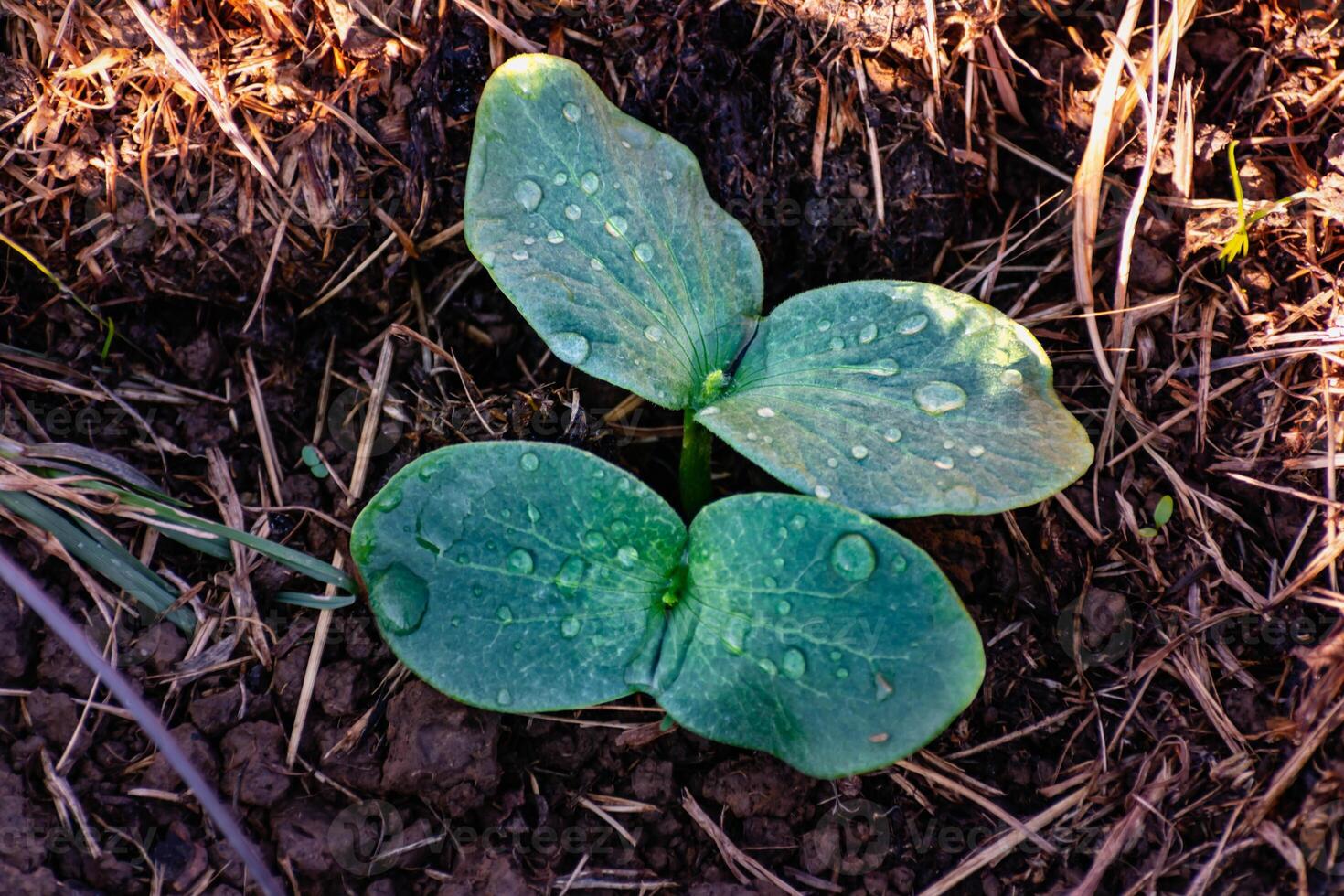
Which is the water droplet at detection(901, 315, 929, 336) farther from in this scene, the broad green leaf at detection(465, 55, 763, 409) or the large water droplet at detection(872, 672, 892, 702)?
the large water droplet at detection(872, 672, 892, 702)

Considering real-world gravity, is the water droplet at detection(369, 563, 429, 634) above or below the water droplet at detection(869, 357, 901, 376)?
below

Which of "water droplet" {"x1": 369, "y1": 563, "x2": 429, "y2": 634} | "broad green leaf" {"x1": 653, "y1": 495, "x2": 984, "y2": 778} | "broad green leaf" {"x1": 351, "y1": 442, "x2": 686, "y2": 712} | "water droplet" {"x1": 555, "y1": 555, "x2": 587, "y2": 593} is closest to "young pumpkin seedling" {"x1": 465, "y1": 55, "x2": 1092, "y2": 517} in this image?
"broad green leaf" {"x1": 653, "y1": 495, "x2": 984, "y2": 778}

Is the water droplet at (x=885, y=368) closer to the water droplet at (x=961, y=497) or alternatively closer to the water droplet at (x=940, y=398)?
the water droplet at (x=940, y=398)

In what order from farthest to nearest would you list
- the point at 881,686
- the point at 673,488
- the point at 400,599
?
1. the point at 673,488
2. the point at 400,599
3. the point at 881,686

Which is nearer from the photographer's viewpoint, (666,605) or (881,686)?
(881,686)

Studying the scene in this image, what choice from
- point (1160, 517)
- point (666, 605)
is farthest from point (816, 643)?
point (1160, 517)

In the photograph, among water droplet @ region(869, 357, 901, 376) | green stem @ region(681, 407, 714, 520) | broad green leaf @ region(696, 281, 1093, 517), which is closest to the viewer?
broad green leaf @ region(696, 281, 1093, 517)

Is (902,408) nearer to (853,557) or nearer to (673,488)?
(853,557)
